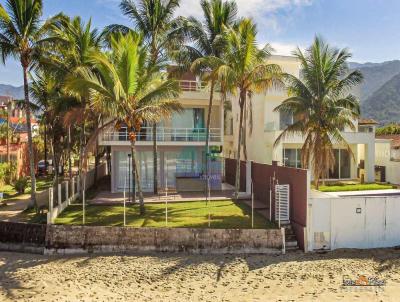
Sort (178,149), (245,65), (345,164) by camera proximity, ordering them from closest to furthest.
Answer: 1. (245,65)
2. (178,149)
3. (345,164)

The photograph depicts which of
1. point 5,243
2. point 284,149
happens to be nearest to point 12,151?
point 5,243

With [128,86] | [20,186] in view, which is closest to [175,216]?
[128,86]

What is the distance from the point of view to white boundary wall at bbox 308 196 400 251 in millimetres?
14953

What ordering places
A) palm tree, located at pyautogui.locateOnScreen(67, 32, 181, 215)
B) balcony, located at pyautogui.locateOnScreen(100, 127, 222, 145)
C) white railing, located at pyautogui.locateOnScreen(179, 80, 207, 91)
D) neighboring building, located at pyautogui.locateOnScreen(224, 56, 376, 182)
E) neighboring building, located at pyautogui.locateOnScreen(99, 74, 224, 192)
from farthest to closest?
neighboring building, located at pyautogui.locateOnScreen(224, 56, 376, 182)
white railing, located at pyautogui.locateOnScreen(179, 80, 207, 91)
neighboring building, located at pyautogui.locateOnScreen(99, 74, 224, 192)
balcony, located at pyautogui.locateOnScreen(100, 127, 222, 145)
palm tree, located at pyautogui.locateOnScreen(67, 32, 181, 215)

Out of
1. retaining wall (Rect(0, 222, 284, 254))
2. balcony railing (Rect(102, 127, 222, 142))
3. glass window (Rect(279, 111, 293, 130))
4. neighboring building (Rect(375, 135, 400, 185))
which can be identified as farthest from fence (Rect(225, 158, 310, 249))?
neighboring building (Rect(375, 135, 400, 185))

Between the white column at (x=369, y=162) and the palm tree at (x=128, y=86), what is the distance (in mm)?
18631

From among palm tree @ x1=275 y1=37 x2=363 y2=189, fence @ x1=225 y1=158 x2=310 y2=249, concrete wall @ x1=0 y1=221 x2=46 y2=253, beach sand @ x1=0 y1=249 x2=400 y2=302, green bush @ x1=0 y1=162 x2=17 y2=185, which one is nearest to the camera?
beach sand @ x1=0 y1=249 x2=400 y2=302

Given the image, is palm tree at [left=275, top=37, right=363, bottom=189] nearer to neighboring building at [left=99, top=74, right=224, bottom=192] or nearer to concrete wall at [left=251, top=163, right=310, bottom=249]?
concrete wall at [left=251, top=163, right=310, bottom=249]

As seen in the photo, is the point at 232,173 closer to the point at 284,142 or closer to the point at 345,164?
the point at 284,142

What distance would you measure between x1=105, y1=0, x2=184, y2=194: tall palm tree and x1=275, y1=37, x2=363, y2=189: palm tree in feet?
23.5

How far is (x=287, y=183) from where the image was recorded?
1683 cm

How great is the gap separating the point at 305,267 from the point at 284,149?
1670 cm

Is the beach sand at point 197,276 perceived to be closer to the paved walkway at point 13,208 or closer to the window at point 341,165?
the paved walkway at point 13,208

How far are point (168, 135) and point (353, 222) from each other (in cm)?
1369
